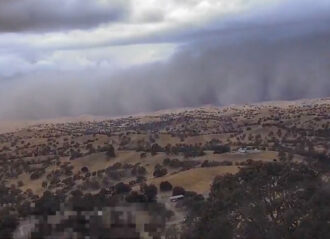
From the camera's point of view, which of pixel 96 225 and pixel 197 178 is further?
pixel 197 178

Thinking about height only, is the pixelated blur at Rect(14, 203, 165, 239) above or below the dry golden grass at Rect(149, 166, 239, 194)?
above

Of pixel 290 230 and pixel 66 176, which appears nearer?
pixel 290 230

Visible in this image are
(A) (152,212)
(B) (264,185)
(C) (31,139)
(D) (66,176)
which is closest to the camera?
(A) (152,212)

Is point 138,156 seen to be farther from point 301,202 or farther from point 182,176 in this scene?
point 301,202

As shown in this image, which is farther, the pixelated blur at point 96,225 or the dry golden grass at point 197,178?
the dry golden grass at point 197,178

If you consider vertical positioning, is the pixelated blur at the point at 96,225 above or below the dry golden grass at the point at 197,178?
above

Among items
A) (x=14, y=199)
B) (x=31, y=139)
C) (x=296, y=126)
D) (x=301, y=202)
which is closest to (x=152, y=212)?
(x=301, y=202)

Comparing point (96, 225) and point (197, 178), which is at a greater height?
point (96, 225)

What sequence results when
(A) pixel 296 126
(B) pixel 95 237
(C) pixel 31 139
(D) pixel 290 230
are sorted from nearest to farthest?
(B) pixel 95 237 < (D) pixel 290 230 < (A) pixel 296 126 < (C) pixel 31 139

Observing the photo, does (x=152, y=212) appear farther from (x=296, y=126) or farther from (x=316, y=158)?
(x=296, y=126)

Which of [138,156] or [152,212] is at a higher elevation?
[152,212]

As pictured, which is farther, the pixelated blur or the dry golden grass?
the dry golden grass
